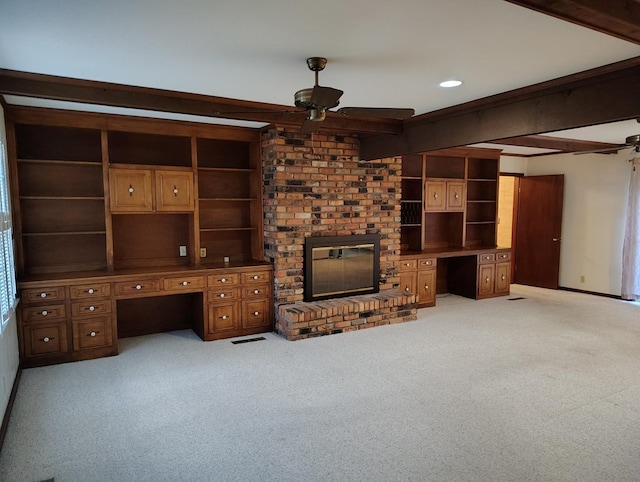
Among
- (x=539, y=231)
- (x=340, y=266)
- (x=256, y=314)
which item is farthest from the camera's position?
(x=539, y=231)

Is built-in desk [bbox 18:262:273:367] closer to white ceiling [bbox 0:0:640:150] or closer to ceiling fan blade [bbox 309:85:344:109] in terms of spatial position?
white ceiling [bbox 0:0:640:150]

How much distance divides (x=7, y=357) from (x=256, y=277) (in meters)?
2.54

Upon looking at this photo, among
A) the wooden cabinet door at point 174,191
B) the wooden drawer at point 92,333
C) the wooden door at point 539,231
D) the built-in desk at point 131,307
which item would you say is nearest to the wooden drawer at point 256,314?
the built-in desk at point 131,307

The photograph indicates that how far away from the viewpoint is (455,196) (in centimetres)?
713

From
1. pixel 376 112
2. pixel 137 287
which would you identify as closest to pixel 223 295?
pixel 137 287

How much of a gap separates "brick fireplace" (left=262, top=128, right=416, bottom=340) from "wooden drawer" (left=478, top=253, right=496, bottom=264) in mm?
1911

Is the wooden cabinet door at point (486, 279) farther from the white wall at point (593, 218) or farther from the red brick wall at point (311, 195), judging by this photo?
the red brick wall at point (311, 195)

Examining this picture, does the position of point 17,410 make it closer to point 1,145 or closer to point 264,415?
point 264,415

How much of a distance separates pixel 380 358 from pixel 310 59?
2949 mm

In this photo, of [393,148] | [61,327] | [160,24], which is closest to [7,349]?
A: [61,327]

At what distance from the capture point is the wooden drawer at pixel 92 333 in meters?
4.37

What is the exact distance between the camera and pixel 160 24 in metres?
2.35

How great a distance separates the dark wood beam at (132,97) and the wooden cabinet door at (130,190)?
1.18 metres

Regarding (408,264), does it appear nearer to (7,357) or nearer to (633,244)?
(633,244)
